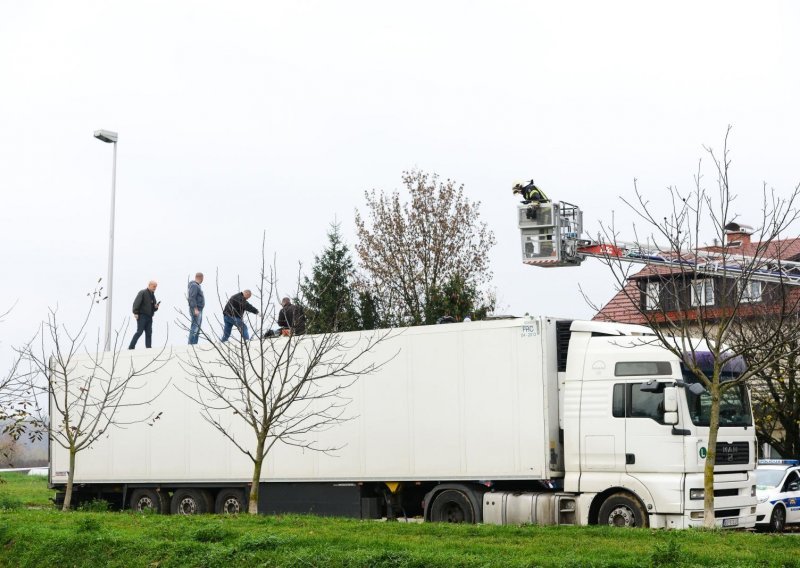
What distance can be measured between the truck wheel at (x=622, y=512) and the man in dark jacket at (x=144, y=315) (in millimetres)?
11744

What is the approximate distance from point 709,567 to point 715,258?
18497 mm

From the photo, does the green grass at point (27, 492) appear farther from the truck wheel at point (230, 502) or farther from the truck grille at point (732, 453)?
the truck grille at point (732, 453)

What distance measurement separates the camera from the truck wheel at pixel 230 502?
21.8 m

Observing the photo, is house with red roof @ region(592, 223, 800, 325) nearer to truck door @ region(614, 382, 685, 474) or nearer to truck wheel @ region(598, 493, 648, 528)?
truck door @ region(614, 382, 685, 474)

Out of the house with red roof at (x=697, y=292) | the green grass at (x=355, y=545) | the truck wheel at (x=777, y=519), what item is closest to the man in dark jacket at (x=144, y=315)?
the green grass at (x=355, y=545)

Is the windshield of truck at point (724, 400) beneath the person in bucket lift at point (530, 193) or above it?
beneath

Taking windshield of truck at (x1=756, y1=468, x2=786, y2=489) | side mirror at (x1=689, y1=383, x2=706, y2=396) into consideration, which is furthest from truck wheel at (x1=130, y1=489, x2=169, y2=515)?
windshield of truck at (x1=756, y1=468, x2=786, y2=489)

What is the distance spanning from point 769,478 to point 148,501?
12441 millimetres

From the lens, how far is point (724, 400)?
58.2 feet

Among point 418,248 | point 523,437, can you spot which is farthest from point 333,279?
point 523,437

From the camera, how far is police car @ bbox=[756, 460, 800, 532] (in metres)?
22.2

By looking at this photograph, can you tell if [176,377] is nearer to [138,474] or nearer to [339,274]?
[138,474]

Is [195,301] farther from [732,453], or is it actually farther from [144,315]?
[732,453]

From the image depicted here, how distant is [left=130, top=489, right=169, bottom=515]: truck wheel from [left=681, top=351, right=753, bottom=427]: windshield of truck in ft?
35.9
